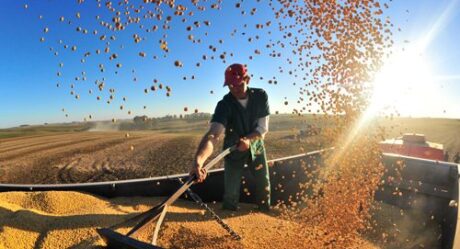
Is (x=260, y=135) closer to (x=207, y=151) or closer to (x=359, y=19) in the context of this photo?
(x=207, y=151)

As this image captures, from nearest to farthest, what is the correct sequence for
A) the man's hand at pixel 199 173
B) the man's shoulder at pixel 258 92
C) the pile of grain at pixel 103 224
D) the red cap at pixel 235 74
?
A: the man's hand at pixel 199 173
the pile of grain at pixel 103 224
the red cap at pixel 235 74
the man's shoulder at pixel 258 92

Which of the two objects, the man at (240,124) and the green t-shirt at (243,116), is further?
the green t-shirt at (243,116)

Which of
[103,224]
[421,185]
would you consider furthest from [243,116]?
[421,185]

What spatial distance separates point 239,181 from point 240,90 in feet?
3.57

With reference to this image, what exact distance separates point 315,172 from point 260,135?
1507 millimetres

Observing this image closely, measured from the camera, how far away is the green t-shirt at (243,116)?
173 inches

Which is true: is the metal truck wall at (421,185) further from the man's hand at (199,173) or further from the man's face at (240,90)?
the man's hand at (199,173)

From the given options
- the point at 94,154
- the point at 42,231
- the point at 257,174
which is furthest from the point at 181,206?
the point at 94,154

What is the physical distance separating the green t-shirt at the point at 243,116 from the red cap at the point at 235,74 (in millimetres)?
258

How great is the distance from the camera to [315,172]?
211 inches

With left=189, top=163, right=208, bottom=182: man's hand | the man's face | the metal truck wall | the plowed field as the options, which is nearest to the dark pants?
the man's face

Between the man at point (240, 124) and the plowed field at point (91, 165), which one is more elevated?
the man at point (240, 124)

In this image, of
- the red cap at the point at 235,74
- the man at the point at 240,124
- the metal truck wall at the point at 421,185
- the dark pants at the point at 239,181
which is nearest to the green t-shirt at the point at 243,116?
the man at the point at 240,124

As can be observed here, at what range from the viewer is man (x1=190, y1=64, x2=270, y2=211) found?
4.20 metres
